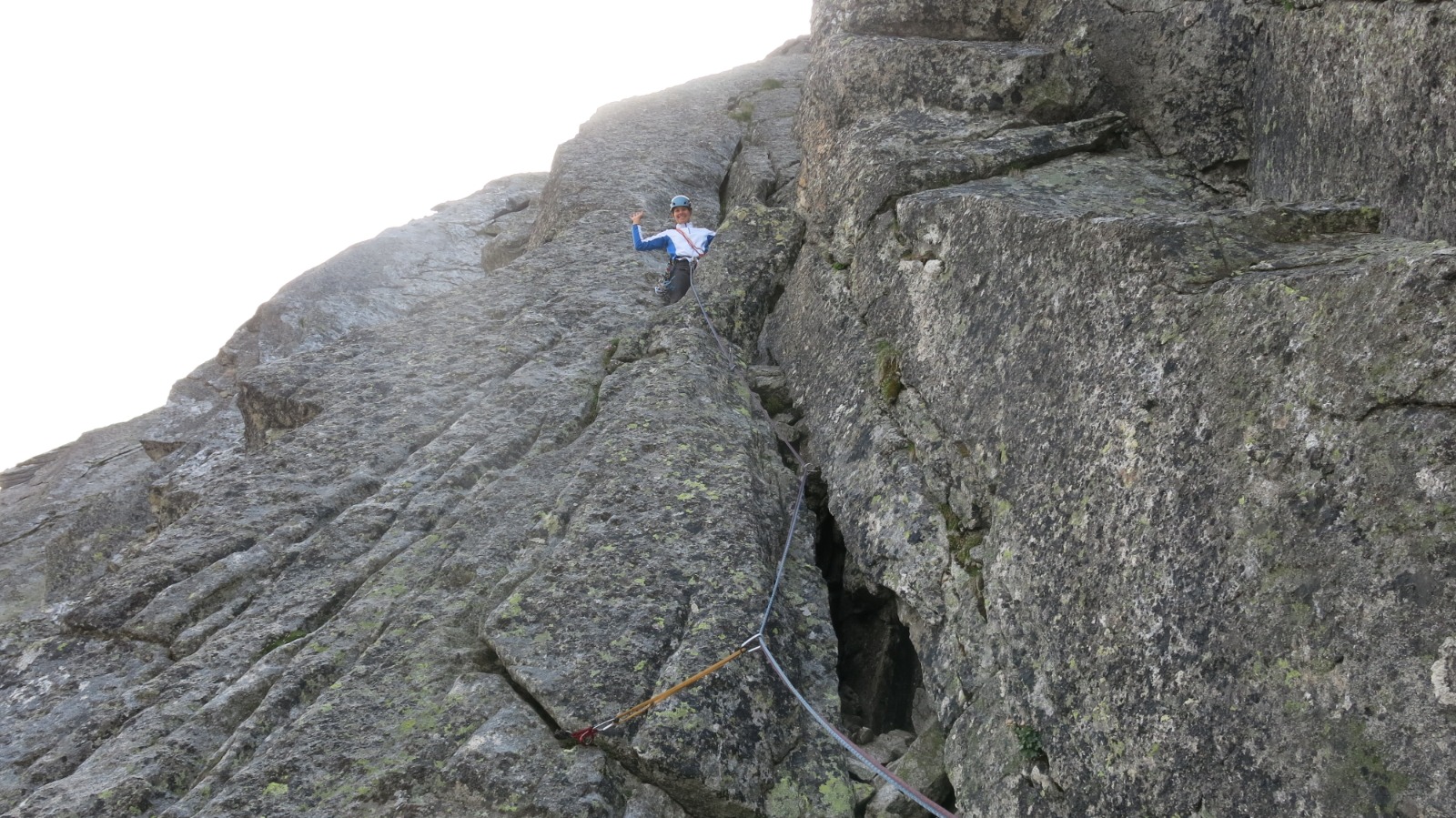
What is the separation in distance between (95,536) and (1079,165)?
733 inches

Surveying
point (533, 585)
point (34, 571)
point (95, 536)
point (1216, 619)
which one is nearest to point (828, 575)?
point (533, 585)

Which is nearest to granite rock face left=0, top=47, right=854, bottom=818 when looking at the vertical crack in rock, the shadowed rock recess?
the shadowed rock recess

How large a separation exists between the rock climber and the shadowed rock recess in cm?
96

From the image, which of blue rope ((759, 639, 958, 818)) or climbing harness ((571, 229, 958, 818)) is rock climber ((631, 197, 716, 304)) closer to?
climbing harness ((571, 229, 958, 818))

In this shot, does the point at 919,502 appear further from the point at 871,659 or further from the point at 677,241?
the point at 677,241

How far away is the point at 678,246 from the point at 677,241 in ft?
0.44

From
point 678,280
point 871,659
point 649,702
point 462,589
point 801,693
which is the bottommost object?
point 871,659

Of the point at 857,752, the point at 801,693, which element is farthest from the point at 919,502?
the point at 857,752

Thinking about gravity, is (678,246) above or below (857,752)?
above

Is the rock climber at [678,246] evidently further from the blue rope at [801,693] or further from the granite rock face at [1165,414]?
the blue rope at [801,693]

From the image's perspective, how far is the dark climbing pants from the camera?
17672mm

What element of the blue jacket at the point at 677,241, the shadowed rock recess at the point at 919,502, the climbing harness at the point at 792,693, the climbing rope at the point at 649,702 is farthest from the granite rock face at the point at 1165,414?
the blue jacket at the point at 677,241

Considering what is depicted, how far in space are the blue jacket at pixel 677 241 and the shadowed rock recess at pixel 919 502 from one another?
1248 mm

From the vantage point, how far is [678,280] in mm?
17672
